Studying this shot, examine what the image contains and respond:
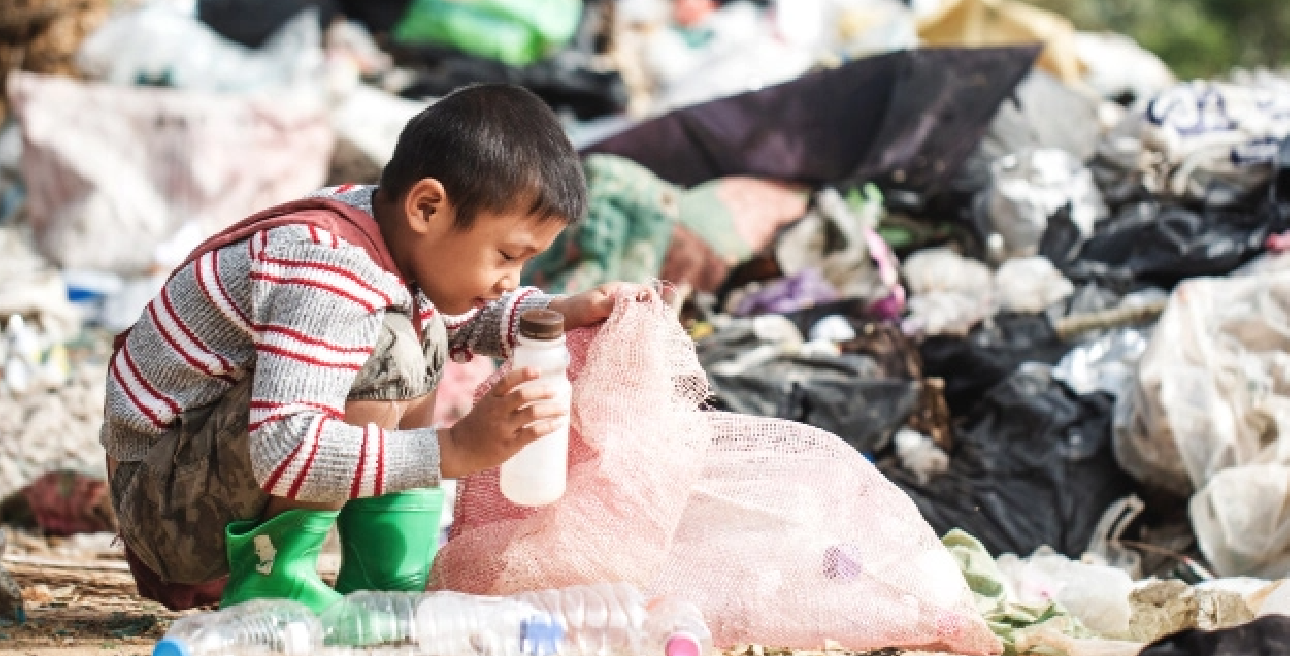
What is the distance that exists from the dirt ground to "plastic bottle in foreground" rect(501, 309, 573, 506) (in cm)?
43

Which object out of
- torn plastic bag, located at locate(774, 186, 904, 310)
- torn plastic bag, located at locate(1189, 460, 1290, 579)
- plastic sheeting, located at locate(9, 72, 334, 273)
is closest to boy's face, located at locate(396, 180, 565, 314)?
torn plastic bag, located at locate(1189, 460, 1290, 579)

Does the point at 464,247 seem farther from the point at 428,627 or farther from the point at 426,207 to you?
the point at 428,627

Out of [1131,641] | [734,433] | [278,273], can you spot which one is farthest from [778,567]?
[278,273]

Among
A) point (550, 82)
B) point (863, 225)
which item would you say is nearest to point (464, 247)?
point (863, 225)

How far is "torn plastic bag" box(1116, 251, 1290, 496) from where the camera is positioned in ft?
11.5

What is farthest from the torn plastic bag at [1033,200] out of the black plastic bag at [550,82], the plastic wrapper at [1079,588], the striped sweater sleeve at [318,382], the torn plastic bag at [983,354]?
the striped sweater sleeve at [318,382]

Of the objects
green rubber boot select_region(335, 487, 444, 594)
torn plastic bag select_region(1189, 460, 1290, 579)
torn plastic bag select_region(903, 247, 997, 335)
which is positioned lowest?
torn plastic bag select_region(1189, 460, 1290, 579)

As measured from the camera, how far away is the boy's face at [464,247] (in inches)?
85.7

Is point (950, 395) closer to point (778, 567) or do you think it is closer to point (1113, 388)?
point (1113, 388)

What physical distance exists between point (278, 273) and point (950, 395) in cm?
250

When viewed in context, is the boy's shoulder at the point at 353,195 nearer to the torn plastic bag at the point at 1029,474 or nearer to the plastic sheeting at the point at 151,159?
the torn plastic bag at the point at 1029,474

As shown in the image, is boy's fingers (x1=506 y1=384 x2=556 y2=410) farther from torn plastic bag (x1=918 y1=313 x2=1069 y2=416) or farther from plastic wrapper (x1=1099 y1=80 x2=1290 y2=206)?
plastic wrapper (x1=1099 y1=80 x2=1290 y2=206)

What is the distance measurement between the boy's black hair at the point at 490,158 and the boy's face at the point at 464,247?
16mm

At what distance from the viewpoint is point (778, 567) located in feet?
7.97
